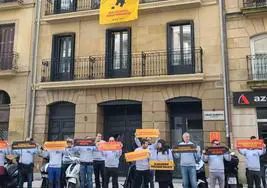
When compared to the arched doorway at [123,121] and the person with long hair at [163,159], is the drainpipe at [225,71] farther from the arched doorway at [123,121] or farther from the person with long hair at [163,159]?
the person with long hair at [163,159]

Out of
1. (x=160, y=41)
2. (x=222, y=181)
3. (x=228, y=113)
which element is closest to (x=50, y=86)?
(x=160, y=41)

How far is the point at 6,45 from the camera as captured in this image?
1958 cm

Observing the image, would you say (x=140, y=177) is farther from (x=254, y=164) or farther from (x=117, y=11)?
(x=117, y=11)

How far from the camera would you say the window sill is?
15672mm

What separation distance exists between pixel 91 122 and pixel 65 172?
5.64 meters

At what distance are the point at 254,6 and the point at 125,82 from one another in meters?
6.69

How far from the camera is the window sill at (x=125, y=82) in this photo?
15672 millimetres

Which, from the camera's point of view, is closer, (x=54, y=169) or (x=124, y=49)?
(x=54, y=169)

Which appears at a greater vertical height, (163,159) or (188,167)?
(163,159)

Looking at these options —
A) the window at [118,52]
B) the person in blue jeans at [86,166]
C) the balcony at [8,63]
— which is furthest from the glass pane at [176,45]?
the balcony at [8,63]

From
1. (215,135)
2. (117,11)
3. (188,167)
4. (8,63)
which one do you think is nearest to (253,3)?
(215,135)

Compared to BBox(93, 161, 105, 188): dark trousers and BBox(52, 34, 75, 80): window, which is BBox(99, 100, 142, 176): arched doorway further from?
BBox(93, 161, 105, 188): dark trousers

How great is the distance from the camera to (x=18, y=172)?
11914mm

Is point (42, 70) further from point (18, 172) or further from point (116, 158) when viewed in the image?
point (116, 158)
